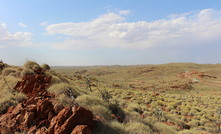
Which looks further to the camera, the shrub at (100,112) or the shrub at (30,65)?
the shrub at (30,65)

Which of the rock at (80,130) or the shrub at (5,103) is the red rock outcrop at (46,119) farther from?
the shrub at (5,103)

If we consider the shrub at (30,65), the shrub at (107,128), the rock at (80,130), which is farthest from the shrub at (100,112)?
the shrub at (30,65)

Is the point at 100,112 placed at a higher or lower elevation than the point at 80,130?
lower

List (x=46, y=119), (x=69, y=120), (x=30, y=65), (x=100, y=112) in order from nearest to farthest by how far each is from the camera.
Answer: (x=69, y=120) < (x=46, y=119) < (x=100, y=112) < (x=30, y=65)

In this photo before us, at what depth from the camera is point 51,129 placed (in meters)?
4.58

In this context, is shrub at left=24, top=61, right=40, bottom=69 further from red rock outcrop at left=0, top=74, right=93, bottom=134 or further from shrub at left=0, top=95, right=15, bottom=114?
red rock outcrop at left=0, top=74, right=93, bottom=134

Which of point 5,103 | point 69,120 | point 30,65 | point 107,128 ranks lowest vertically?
point 107,128

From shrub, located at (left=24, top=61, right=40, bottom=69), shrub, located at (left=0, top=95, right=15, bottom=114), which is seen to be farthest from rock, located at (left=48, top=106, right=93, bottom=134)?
shrub, located at (left=24, top=61, right=40, bottom=69)

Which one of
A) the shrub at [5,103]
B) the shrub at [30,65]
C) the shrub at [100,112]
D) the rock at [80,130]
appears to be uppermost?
the shrub at [30,65]

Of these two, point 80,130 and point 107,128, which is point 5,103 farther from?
point 107,128

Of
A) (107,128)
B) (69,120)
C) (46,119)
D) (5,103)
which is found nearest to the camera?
(69,120)

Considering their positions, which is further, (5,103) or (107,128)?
(5,103)

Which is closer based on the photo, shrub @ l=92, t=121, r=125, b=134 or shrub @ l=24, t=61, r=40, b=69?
shrub @ l=92, t=121, r=125, b=134

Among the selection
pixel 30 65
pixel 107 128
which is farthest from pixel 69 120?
pixel 30 65
